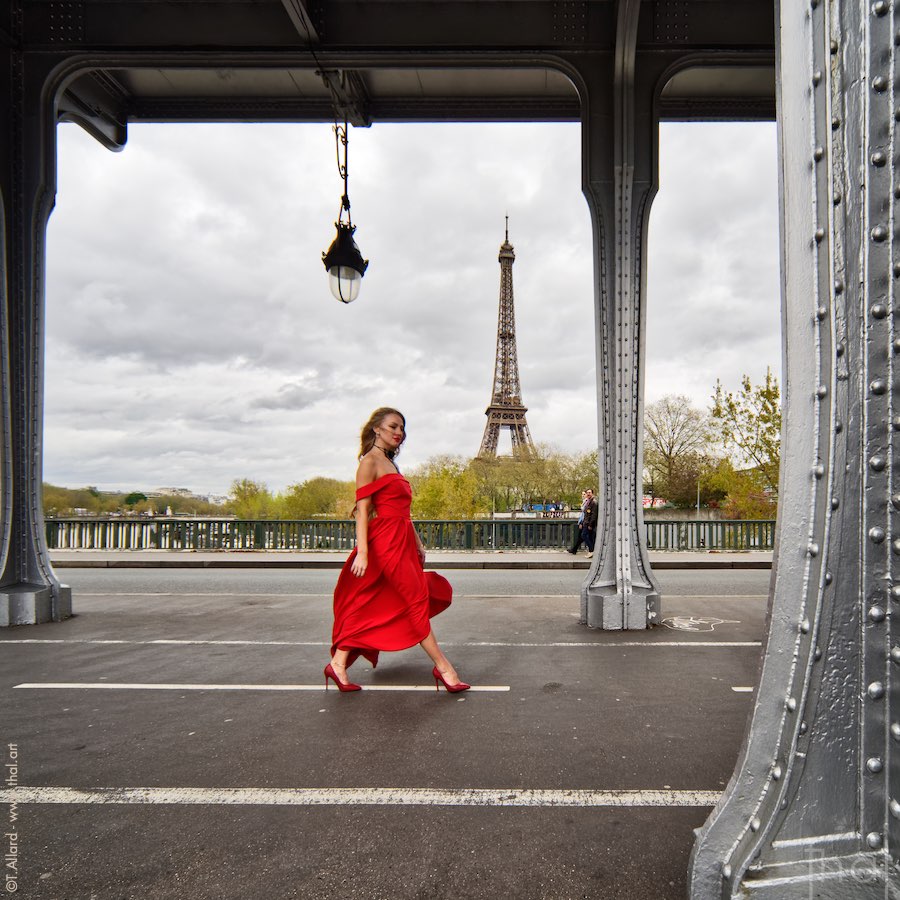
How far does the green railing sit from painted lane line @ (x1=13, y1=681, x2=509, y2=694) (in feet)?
41.4

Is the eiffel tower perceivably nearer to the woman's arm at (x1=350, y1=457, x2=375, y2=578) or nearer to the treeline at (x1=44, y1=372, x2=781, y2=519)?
the treeline at (x1=44, y1=372, x2=781, y2=519)

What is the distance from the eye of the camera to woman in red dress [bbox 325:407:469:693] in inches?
172

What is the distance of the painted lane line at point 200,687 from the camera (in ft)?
14.7

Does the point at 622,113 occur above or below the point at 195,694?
above

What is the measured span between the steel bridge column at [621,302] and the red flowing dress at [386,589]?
2.81 metres

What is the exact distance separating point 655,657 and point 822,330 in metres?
4.31

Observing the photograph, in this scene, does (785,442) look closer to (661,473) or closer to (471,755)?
(471,755)

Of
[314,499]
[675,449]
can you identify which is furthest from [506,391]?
[314,499]

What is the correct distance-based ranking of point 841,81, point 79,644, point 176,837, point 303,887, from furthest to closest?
point 79,644 < point 176,837 < point 303,887 < point 841,81

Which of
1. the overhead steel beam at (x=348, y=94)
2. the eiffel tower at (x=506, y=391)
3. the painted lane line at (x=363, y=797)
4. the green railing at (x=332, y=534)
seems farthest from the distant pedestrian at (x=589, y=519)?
the eiffel tower at (x=506, y=391)

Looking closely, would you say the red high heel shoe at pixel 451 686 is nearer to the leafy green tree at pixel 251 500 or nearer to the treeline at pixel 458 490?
the treeline at pixel 458 490

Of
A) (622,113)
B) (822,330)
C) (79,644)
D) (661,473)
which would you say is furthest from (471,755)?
(661,473)

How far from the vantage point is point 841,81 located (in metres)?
1.56

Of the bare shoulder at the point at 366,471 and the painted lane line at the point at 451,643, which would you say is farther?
the painted lane line at the point at 451,643
